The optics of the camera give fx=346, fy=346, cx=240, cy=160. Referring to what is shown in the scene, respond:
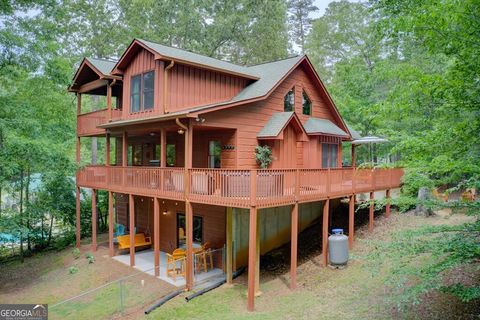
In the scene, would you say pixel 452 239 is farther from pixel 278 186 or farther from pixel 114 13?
pixel 114 13

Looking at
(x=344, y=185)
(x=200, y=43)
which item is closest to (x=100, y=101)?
(x=200, y=43)

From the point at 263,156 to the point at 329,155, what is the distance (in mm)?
→ 4914

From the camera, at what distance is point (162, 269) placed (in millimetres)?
14109

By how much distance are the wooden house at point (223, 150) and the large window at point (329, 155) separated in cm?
6

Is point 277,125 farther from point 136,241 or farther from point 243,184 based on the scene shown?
point 136,241

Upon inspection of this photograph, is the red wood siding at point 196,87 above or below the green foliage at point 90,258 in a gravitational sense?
above

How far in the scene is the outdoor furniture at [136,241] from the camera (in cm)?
1642

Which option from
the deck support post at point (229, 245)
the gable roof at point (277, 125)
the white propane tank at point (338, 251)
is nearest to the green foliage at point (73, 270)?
the deck support post at point (229, 245)

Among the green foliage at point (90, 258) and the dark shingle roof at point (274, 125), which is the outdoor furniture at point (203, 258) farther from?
the green foliage at point (90, 258)

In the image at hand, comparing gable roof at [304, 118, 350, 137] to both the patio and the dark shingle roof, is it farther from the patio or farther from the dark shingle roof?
the patio

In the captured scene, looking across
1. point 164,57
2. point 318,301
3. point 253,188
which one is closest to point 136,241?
point 164,57

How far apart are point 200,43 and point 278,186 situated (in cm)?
2185

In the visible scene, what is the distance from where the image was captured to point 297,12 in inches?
1682

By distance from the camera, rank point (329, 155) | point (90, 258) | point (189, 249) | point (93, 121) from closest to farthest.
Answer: point (189, 249), point (90, 258), point (329, 155), point (93, 121)
